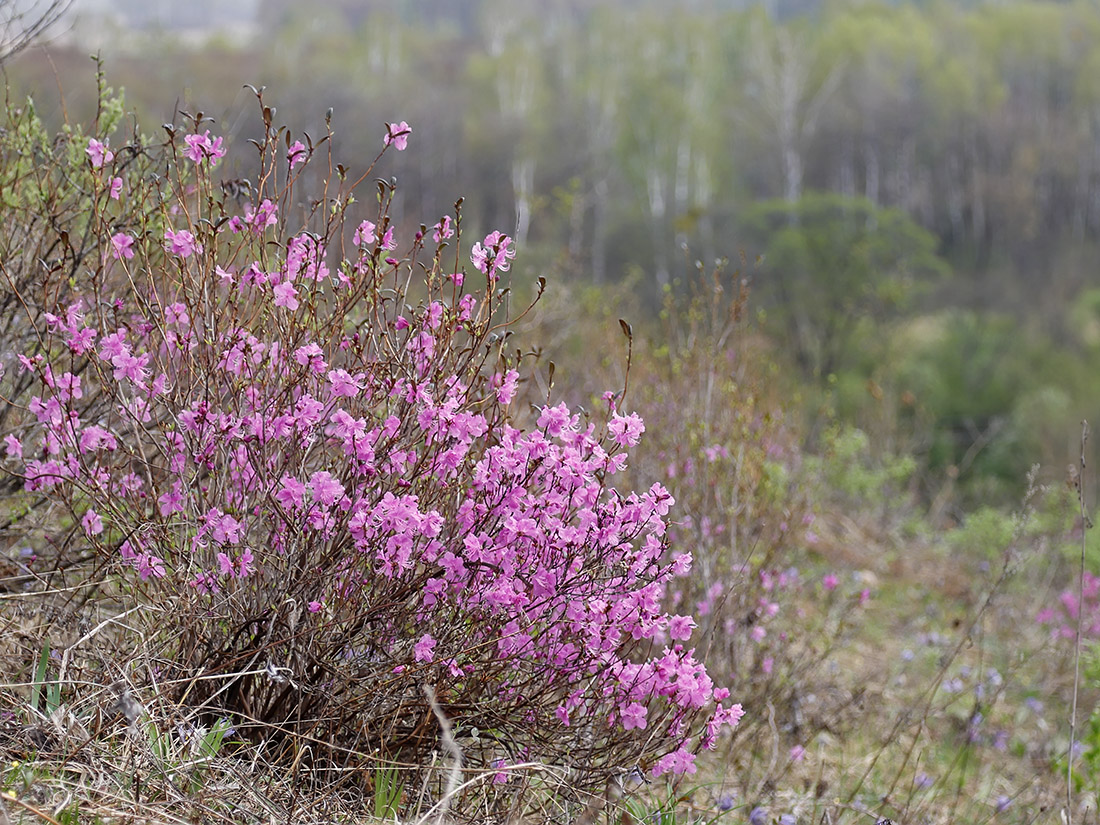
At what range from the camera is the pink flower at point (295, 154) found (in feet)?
6.40

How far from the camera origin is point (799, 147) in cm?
3123

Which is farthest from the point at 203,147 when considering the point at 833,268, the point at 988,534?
the point at 833,268

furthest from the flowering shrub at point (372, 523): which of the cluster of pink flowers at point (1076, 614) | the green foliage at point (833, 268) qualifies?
the green foliage at point (833, 268)

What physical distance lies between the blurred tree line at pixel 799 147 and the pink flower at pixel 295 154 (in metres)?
16.9

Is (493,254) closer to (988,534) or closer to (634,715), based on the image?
(634,715)

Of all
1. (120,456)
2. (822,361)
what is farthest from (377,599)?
(822,361)

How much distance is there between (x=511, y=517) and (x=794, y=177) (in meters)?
27.2

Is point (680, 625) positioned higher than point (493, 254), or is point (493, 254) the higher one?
point (493, 254)

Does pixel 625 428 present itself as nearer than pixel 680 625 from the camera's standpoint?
Yes

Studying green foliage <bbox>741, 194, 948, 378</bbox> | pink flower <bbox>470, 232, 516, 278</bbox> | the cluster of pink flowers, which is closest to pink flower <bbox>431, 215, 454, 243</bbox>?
pink flower <bbox>470, 232, 516, 278</bbox>

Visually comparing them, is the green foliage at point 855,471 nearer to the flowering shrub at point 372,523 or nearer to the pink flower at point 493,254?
the flowering shrub at point 372,523

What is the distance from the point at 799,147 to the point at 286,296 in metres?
31.9

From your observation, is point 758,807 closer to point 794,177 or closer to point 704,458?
point 704,458

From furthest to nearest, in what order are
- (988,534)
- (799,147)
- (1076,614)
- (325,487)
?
(799,147), (988,534), (1076,614), (325,487)
